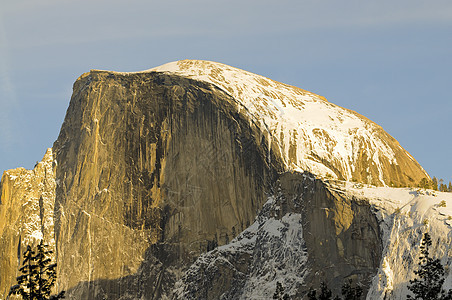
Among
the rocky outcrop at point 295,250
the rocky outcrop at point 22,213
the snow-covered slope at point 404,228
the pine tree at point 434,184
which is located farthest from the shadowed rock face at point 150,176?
the snow-covered slope at point 404,228

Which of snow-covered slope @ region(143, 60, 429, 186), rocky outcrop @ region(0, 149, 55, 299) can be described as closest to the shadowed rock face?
rocky outcrop @ region(0, 149, 55, 299)

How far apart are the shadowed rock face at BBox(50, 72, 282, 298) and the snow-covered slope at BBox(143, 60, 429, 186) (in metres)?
2.31

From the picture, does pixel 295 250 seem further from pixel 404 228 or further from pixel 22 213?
pixel 22 213

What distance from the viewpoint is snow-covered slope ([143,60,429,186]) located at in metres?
154

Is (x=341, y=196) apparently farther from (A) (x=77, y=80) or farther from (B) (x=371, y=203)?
(A) (x=77, y=80)

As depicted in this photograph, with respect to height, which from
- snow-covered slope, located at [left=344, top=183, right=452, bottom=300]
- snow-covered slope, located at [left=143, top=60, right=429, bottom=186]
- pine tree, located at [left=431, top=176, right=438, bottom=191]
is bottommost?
snow-covered slope, located at [left=344, top=183, right=452, bottom=300]

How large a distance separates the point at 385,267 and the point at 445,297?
77.2 feet

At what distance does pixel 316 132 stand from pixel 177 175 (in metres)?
21.5

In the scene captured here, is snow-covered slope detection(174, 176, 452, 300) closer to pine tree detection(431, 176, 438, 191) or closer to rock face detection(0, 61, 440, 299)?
rock face detection(0, 61, 440, 299)

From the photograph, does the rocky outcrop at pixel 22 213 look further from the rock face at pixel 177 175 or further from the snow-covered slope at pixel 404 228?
the snow-covered slope at pixel 404 228

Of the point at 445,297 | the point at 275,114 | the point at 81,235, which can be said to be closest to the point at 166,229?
the point at 81,235

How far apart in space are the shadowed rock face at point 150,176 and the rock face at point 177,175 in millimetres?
182

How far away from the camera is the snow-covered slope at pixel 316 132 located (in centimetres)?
15438

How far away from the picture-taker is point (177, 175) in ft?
534
